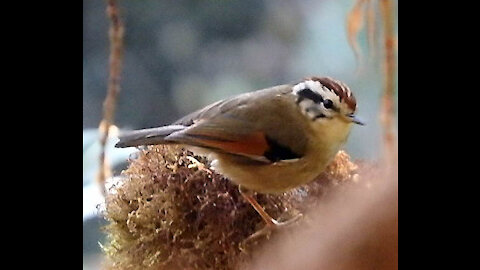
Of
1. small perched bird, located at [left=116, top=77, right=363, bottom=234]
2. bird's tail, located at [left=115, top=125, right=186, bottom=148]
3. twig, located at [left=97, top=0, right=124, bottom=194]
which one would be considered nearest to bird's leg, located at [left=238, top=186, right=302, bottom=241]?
small perched bird, located at [left=116, top=77, right=363, bottom=234]

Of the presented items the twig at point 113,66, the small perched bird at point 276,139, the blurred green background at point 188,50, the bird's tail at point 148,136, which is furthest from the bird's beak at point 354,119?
the twig at point 113,66

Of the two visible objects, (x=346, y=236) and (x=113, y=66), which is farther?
(x=113, y=66)

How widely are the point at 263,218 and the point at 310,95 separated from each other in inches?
6.8

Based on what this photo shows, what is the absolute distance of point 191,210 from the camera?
1005 millimetres

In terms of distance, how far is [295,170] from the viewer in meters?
0.99

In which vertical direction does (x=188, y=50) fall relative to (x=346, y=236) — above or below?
above

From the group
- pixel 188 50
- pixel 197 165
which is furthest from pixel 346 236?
pixel 188 50

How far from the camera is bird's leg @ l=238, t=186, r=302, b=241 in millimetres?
986

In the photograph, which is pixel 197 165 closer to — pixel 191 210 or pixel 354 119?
pixel 191 210

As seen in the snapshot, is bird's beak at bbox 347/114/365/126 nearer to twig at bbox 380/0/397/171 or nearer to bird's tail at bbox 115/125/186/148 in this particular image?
twig at bbox 380/0/397/171

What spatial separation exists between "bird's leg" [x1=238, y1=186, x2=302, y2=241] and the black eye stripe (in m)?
0.15
